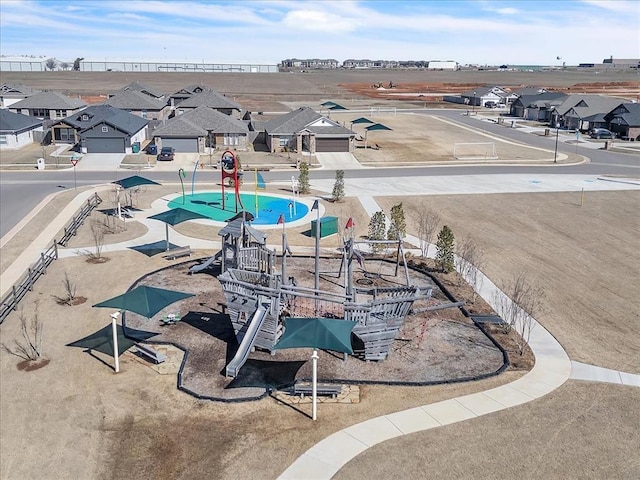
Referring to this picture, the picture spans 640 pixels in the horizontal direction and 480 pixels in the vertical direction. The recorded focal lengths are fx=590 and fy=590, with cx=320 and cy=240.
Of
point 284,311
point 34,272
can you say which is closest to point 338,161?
point 34,272

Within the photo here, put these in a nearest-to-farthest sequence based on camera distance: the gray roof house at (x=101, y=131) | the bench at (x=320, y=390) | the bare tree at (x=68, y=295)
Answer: the bench at (x=320, y=390), the bare tree at (x=68, y=295), the gray roof house at (x=101, y=131)

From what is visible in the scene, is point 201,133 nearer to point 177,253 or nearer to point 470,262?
point 177,253

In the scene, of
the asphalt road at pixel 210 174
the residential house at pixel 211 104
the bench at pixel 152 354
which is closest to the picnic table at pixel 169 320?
the bench at pixel 152 354

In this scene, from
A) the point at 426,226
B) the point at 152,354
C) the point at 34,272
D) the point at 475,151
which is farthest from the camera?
the point at 475,151

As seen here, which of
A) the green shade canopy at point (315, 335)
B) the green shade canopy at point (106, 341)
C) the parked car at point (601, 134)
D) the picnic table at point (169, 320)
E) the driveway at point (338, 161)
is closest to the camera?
the green shade canopy at point (315, 335)

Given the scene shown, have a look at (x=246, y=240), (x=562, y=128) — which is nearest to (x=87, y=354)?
(x=246, y=240)

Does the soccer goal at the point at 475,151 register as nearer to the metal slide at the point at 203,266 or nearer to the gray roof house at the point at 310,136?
the gray roof house at the point at 310,136
